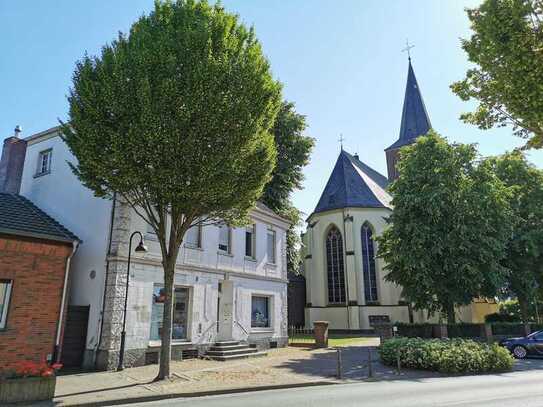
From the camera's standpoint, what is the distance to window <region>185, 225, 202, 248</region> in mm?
17389

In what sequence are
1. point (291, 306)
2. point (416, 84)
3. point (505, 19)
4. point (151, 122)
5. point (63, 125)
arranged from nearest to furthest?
point (505, 19) < point (151, 122) < point (63, 125) < point (291, 306) < point (416, 84)

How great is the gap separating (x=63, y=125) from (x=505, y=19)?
11208 millimetres

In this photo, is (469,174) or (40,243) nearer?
(40,243)

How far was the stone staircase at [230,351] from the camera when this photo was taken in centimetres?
1655

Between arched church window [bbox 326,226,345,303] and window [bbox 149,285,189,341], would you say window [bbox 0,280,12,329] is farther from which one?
arched church window [bbox 326,226,345,303]

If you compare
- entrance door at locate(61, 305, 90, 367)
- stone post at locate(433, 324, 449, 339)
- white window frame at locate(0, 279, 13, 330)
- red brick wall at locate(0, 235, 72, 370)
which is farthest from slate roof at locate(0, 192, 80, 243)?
stone post at locate(433, 324, 449, 339)

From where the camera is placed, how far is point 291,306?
121 ft

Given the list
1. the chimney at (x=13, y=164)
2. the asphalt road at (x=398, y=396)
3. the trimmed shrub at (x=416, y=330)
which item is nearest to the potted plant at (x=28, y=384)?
the asphalt road at (x=398, y=396)

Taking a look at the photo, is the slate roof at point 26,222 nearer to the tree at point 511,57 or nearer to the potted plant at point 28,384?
the potted plant at point 28,384

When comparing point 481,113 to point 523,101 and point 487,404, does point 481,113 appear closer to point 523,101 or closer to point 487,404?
point 523,101

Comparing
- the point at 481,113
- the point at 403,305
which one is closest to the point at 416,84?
the point at 403,305

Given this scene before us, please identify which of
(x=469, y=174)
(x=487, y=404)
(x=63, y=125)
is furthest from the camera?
(x=469, y=174)

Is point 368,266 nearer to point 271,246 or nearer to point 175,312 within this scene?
point 271,246

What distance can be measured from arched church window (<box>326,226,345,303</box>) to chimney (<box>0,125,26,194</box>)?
25661 mm
